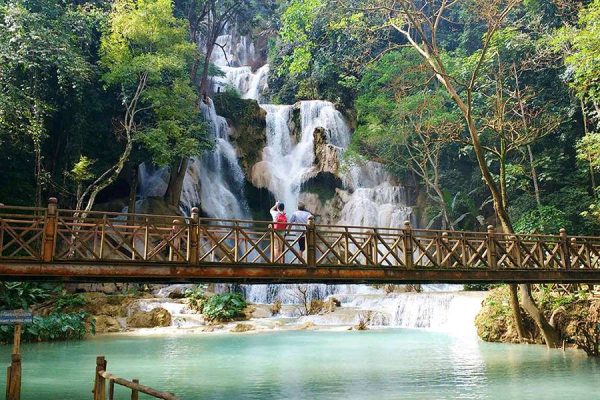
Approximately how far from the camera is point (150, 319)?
853 inches

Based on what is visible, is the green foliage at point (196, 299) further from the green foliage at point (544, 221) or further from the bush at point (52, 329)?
the green foliage at point (544, 221)

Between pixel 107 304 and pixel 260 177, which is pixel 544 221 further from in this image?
pixel 107 304

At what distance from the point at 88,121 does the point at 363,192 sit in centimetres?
1504

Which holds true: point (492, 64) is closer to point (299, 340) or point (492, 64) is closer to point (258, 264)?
point (299, 340)

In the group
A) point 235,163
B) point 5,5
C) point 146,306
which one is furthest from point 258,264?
point 235,163

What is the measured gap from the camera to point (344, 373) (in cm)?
1235

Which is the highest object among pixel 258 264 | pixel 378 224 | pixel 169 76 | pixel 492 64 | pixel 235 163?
pixel 492 64

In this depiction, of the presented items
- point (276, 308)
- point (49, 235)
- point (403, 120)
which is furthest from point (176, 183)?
point (49, 235)

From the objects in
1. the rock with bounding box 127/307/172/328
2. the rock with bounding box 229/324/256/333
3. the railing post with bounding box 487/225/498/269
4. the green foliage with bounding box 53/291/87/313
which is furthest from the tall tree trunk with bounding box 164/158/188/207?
the railing post with bounding box 487/225/498/269

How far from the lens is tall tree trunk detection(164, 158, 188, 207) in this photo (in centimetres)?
2819

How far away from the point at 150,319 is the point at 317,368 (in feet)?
34.9

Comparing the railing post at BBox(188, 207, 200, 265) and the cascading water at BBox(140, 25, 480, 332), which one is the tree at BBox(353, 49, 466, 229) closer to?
the cascading water at BBox(140, 25, 480, 332)

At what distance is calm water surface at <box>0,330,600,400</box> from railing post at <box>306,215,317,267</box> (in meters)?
2.35

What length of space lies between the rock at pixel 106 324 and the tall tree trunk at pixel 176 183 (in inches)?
313
